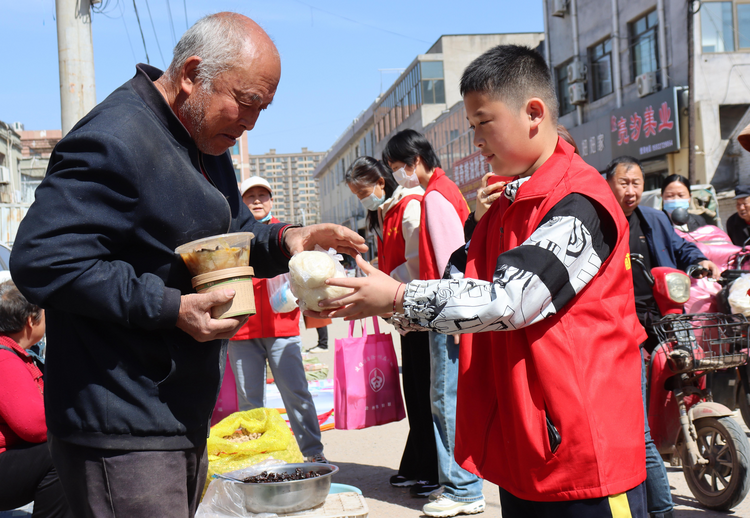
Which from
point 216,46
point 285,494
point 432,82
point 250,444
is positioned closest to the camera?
point 216,46

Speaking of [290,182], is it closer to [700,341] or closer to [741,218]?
[741,218]

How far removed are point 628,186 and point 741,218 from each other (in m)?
3.52

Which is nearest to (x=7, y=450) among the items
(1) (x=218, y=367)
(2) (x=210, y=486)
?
(2) (x=210, y=486)

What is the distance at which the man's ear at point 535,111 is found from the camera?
1914 millimetres

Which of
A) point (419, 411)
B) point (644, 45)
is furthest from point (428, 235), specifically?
point (644, 45)

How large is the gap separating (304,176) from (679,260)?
639ft

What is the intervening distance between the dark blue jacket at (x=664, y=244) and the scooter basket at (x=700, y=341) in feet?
1.38

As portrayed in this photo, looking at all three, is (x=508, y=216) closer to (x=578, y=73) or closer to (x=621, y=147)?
(x=621, y=147)

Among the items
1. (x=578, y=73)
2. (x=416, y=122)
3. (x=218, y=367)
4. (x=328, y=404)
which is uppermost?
(x=416, y=122)

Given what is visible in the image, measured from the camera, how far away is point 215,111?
1926 millimetres

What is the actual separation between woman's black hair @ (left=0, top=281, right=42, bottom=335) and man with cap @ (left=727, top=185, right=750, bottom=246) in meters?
5.77

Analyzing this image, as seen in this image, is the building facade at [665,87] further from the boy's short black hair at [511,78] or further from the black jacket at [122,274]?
the black jacket at [122,274]

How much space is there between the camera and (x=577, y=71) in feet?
71.7

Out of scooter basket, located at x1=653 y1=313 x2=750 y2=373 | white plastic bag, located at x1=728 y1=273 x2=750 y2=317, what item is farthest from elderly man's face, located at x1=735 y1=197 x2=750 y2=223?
scooter basket, located at x1=653 y1=313 x2=750 y2=373
